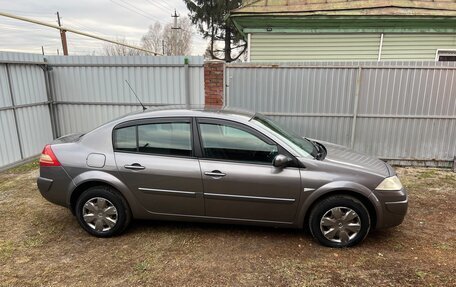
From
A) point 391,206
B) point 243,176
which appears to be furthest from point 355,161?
point 243,176

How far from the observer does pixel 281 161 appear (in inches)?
132

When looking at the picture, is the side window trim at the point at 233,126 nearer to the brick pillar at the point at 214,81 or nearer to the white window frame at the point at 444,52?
the brick pillar at the point at 214,81

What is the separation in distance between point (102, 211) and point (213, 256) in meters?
1.41

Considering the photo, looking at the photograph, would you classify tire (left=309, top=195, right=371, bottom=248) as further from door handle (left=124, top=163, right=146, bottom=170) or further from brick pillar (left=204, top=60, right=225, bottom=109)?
brick pillar (left=204, top=60, right=225, bottom=109)

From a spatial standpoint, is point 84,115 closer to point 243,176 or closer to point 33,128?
point 33,128

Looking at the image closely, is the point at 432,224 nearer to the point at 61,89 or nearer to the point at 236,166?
the point at 236,166

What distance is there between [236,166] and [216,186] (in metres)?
0.32

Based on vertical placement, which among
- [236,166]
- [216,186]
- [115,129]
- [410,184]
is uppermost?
[115,129]

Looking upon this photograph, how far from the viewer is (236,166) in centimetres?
349

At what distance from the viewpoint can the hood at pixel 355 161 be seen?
11.6 feet

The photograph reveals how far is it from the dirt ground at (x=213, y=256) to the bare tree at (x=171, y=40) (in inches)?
1260

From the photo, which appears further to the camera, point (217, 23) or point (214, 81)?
point (217, 23)

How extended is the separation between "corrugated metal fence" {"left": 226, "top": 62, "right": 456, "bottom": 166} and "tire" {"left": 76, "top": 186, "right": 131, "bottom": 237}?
417cm

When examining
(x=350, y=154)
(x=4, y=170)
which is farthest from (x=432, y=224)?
(x=4, y=170)
